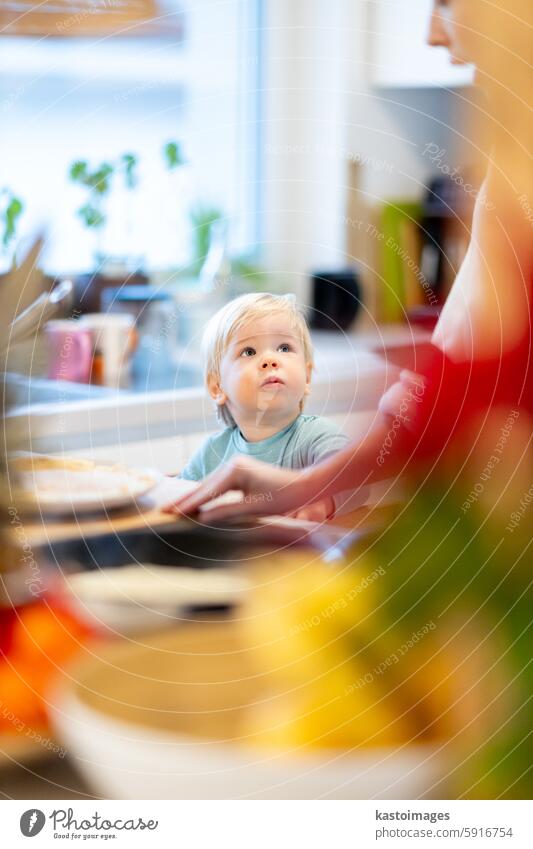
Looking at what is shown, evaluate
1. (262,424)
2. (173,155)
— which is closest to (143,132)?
(173,155)

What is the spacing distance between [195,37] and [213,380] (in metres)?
0.13

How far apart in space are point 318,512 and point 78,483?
90 mm

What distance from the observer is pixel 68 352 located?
0.36 m

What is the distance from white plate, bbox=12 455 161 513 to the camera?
0.36 meters

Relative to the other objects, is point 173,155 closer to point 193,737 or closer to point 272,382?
point 272,382

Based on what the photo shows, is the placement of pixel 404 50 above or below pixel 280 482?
above

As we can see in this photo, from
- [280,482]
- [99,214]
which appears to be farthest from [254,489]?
[99,214]

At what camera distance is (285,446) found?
1.17ft

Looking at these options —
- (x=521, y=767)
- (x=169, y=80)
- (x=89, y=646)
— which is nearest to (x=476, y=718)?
(x=521, y=767)

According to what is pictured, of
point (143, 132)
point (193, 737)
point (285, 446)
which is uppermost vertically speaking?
point (143, 132)

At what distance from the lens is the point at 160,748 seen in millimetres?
351

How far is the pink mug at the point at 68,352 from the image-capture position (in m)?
0.36

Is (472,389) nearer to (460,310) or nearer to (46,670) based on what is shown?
(460,310)
